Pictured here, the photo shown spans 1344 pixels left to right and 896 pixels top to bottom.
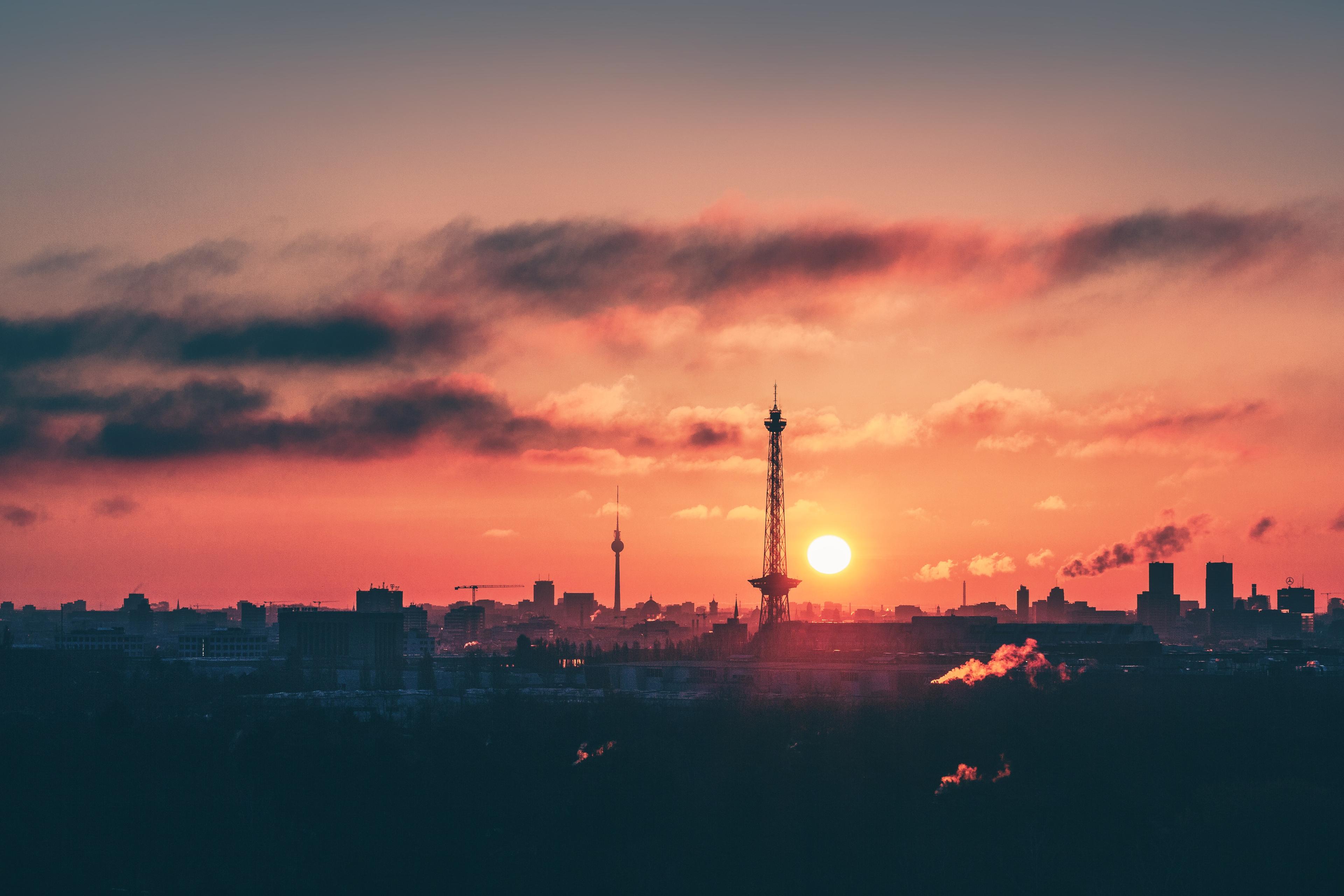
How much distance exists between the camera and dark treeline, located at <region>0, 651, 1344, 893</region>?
4045 inches

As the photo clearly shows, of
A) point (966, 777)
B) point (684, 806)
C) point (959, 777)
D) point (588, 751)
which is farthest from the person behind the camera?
point (588, 751)

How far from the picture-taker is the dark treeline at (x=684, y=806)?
103 m

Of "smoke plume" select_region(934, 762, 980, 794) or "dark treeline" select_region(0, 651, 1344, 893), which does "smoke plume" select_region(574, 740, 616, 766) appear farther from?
"smoke plume" select_region(934, 762, 980, 794)

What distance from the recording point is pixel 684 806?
115 metres

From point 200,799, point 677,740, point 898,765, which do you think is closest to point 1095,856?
point 898,765

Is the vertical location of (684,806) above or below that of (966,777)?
below

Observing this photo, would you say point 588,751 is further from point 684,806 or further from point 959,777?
point 959,777

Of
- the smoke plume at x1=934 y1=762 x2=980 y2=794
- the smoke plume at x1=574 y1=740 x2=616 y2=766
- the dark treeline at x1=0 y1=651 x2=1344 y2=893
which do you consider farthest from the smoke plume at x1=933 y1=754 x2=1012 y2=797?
the smoke plume at x1=574 y1=740 x2=616 y2=766

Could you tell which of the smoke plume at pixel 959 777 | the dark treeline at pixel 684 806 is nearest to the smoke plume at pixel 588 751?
the dark treeline at pixel 684 806

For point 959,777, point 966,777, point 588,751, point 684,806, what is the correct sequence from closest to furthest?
point 684,806 → point 966,777 → point 959,777 → point 588,751

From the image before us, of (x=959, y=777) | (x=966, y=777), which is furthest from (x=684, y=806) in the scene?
(x=966, y=777)

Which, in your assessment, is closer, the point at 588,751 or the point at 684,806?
the point at 684,806

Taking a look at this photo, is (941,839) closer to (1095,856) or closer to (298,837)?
(1095,856)

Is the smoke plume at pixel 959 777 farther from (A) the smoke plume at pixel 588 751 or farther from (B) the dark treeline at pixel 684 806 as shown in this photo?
(A) the smoke plume at pixel 588 751
